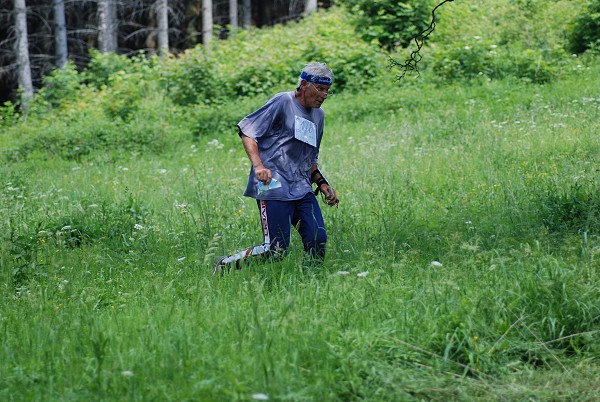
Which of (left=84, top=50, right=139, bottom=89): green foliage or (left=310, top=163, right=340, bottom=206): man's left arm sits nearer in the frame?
(left=310, top=163, right=340, bottom=206): man's left arm

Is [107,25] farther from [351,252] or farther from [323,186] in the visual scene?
[351,252]

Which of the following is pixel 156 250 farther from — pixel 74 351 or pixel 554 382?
pixel 554 382

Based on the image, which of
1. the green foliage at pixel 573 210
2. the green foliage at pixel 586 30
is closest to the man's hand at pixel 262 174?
the green foliage at pixel 573 210

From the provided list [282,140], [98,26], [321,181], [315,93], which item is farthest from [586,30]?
[98,26]

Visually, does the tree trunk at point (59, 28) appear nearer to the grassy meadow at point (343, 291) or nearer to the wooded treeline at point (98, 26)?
the wooded treeline at point (98, 26)

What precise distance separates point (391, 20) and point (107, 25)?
12.9 metres

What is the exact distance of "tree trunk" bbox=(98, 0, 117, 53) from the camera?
93.5 feet

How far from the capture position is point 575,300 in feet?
16.3

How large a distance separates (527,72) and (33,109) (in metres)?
12.3

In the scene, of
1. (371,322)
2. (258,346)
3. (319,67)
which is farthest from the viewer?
(319,67)

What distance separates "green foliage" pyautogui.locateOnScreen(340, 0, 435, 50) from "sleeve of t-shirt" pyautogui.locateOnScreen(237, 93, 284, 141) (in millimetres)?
14486

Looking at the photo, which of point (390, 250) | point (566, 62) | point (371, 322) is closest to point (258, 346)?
point (371, 322)

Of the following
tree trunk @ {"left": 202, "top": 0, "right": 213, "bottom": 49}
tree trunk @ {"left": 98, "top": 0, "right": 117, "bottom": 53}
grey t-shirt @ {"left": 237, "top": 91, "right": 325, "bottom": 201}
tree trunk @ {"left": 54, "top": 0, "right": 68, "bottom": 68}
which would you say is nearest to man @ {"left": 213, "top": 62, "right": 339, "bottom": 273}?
grey t-shirt @ {"left": 237, "top": 91, "right": 325, "bottom": 201}

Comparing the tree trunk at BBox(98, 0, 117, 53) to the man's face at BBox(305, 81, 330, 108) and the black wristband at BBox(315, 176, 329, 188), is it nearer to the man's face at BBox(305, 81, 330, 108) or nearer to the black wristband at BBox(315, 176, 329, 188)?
the black wristband at BBox(315, 176, 329, 188)
